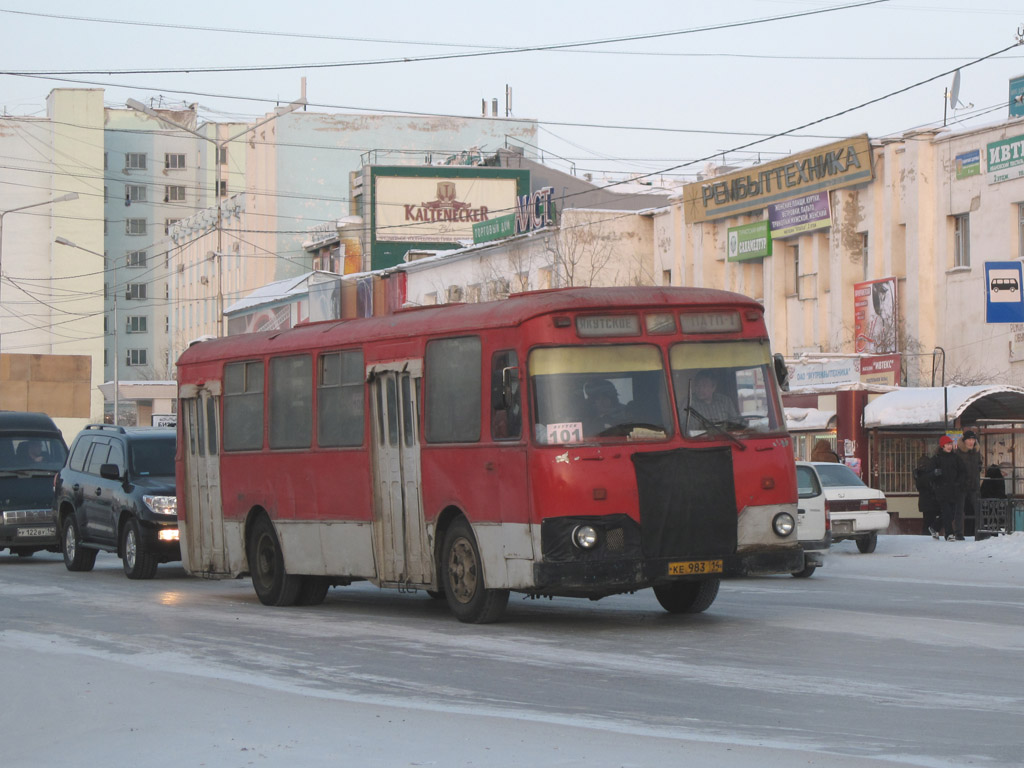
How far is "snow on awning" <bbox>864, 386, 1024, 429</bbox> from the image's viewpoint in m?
32.0

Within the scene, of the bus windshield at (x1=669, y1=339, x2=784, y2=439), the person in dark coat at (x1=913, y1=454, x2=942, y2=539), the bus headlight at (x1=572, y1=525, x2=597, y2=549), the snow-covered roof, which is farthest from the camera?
the snow-covered roof

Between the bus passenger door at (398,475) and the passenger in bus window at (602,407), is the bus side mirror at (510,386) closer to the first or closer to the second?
the passenger in bus window at (602,407)

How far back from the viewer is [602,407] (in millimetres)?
13914

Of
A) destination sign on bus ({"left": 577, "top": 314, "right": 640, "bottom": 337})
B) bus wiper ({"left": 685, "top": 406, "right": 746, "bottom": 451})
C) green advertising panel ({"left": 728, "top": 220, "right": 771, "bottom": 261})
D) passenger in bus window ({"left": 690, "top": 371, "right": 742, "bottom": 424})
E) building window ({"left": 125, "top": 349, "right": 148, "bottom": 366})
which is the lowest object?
bus wiper ({"left": 685, "top": 406, "right": 746, "bottom": 451})

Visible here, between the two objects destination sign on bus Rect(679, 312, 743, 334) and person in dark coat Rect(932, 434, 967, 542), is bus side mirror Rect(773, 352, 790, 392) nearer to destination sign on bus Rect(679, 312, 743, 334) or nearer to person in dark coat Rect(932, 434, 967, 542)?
destination sign on bus Rect(679, 312, 743, 334)

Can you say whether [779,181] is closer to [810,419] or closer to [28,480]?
[810,419]

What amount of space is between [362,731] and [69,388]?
5795cm

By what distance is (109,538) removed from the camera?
22969mm

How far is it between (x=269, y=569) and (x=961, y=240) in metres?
27.5

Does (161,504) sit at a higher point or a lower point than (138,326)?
lower

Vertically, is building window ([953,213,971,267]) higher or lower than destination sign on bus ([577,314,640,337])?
higher

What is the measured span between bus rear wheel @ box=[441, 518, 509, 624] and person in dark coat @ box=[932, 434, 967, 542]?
50.0ft

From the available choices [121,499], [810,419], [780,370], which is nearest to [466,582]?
[780,370]

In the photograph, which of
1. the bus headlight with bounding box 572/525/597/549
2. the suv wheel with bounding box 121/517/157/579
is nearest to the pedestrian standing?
the suv wheel with bounding box 121/517/157/579
